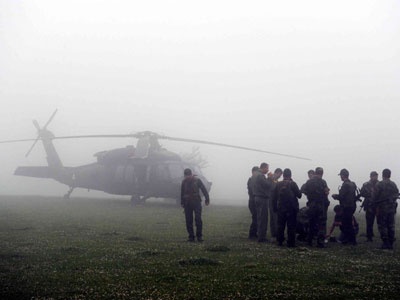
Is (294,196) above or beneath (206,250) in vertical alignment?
above

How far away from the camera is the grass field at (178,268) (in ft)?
22.9

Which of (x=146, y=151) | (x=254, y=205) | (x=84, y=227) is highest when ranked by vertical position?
(x=146, y=151)

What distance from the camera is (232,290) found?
279 inches

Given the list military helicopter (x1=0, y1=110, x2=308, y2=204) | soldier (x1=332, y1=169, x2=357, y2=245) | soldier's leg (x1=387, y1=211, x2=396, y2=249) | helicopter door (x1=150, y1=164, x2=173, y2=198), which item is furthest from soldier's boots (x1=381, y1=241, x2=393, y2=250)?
helicopter door (x1=150, y1=164, x2=173, y2=198)

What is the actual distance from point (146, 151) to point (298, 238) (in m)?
15.6

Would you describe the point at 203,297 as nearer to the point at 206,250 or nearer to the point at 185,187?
the point at 206,250

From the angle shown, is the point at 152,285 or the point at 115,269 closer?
the point at 152,285

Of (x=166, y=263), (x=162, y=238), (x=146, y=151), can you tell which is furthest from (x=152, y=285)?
(x=146, y=151)

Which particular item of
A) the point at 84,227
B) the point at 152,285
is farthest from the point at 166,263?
the point at 84,227

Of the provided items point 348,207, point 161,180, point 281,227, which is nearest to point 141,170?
point 161,180

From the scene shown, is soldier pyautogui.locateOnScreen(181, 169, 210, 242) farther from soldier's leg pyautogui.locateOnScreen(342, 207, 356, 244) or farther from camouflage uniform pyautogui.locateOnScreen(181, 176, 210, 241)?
soldier's leg pyautogui.locateOnScreen(342, 207, 356, 244)

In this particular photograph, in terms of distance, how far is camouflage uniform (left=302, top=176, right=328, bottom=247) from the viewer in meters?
12.9

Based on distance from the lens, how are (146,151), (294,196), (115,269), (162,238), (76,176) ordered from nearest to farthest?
(115,269) < (294,196) < (162,238) < (146,151) < (76,176)

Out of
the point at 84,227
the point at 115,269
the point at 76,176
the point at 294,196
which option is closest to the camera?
the point at 115,269
